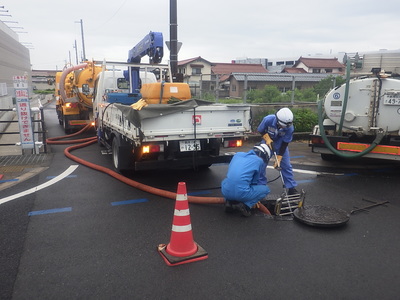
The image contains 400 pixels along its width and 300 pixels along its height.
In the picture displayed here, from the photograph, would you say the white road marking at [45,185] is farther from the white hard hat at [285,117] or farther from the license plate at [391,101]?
the license plate at [391,101]

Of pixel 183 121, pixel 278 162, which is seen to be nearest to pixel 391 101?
pixel 278 162

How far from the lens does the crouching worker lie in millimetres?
4293

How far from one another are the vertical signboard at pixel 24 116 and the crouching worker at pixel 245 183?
593 cm

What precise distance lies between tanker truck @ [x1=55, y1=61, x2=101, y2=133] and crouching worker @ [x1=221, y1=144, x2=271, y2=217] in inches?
341

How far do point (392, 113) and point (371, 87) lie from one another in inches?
26.1

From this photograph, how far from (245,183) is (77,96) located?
9714mm

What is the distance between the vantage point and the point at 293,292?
2.87 meters

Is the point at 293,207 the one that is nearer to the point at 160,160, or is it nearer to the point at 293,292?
the point at 293,292

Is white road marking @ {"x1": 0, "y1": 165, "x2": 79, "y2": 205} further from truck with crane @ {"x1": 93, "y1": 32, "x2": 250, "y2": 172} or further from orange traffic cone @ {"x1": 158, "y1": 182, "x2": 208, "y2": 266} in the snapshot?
orange traffic cone @ {"x1": 158, "y1": 182, "x2": 208, "y2": 266}

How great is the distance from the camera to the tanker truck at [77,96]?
11797 millimetres

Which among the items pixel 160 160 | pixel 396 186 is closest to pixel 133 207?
pixel 160 160

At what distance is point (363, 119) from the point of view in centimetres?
689

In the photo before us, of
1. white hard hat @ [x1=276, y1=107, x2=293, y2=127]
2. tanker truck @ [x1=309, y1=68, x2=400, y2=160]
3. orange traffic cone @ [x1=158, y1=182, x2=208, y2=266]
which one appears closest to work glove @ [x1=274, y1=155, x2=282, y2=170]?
white hard hat @ [x1=276, y1=107, x2=293, y2=127]

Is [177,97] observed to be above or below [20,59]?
below
